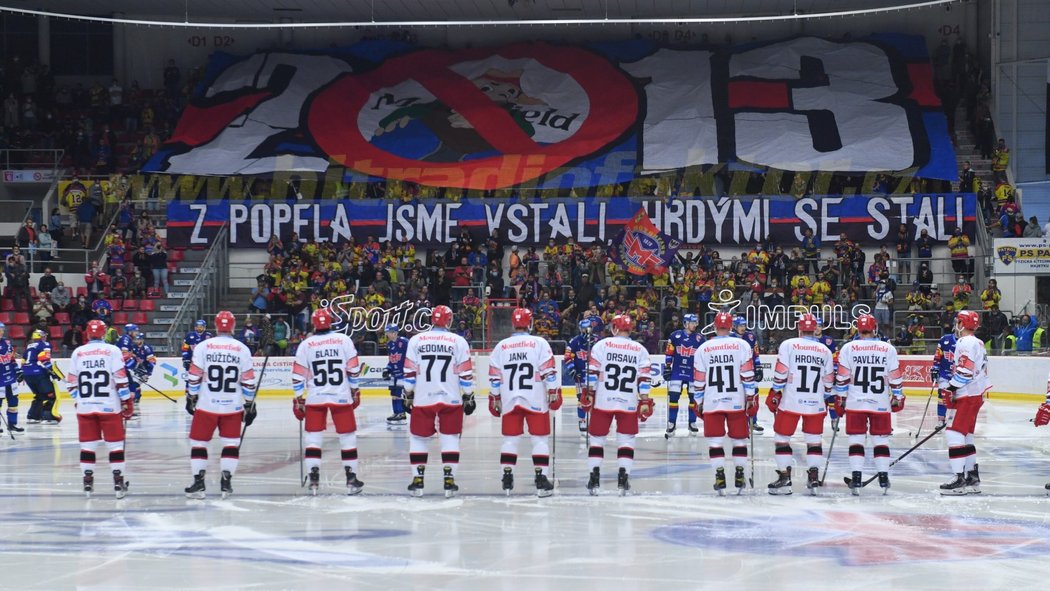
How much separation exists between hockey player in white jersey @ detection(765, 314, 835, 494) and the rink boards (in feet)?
42.3

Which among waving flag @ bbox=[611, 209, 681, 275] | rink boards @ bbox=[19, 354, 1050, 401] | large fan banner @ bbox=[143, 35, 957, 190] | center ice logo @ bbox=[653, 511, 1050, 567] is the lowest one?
center ice logo @ bbox=[653, 511, 1050, 567]

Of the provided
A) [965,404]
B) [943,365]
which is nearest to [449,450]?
[965,404]

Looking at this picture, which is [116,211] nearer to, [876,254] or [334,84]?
[334,84]

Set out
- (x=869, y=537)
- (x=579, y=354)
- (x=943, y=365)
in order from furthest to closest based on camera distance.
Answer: (x=579, y=354) → (x=943, y=365) → (x=869, y=537)

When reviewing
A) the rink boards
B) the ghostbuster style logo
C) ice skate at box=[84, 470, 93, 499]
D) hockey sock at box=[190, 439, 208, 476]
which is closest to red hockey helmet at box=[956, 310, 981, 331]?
ice skate at box=[84, 470, 93, 499]

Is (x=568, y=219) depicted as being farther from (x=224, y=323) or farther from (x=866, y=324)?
(x=224, y=323)

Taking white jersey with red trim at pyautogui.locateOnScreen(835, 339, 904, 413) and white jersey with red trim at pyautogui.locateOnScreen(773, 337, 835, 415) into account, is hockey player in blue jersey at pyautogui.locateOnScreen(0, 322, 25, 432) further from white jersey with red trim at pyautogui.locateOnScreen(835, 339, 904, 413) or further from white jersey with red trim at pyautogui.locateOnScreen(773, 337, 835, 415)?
white jersey with red trim at pyautogui.locateOnScreen(835, 339, 904, 413)

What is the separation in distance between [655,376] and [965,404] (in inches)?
545

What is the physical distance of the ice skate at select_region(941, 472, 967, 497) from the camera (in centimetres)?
1447

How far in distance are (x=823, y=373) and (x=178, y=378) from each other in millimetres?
18764

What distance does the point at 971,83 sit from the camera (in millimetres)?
38844

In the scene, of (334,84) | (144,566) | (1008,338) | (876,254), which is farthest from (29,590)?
(334,84)

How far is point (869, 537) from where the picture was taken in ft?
39.0

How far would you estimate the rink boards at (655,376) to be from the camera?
89.5 ft
